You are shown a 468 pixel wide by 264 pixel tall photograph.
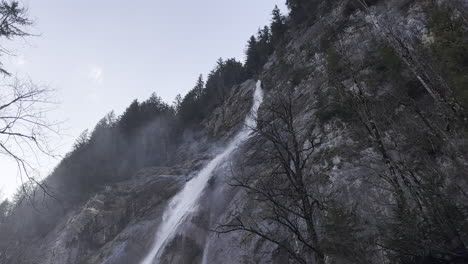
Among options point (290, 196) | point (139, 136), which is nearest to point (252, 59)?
point (139, 136)

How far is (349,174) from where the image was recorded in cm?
1139

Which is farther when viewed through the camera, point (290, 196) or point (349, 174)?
point (349, 174)

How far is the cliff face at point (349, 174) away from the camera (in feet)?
25.5

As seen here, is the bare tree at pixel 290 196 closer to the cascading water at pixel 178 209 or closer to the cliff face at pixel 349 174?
the cliff face at pixel 349 174

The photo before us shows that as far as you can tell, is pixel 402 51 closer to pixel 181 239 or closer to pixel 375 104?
pixel 375 104

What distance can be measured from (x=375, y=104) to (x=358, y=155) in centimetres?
310

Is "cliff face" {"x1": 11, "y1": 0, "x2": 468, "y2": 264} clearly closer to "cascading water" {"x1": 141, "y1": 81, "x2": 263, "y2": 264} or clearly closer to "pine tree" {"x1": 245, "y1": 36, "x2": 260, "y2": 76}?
"cascading water" {"x1": 141, "y1": 81, "x2": 263, "y2": 264}

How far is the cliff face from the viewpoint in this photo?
7780mm

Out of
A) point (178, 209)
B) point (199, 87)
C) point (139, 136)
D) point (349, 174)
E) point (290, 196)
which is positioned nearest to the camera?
point (290, 196)

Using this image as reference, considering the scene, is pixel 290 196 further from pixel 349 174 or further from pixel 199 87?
pixel 199 87

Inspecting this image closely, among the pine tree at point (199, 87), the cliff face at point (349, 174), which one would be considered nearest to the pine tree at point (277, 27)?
the cliff face at point (349, 174)

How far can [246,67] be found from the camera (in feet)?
164

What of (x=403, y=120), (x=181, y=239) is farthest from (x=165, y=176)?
(x=403, y=120)

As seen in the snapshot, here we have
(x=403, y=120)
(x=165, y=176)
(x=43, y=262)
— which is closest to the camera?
(x=403, y=120)
